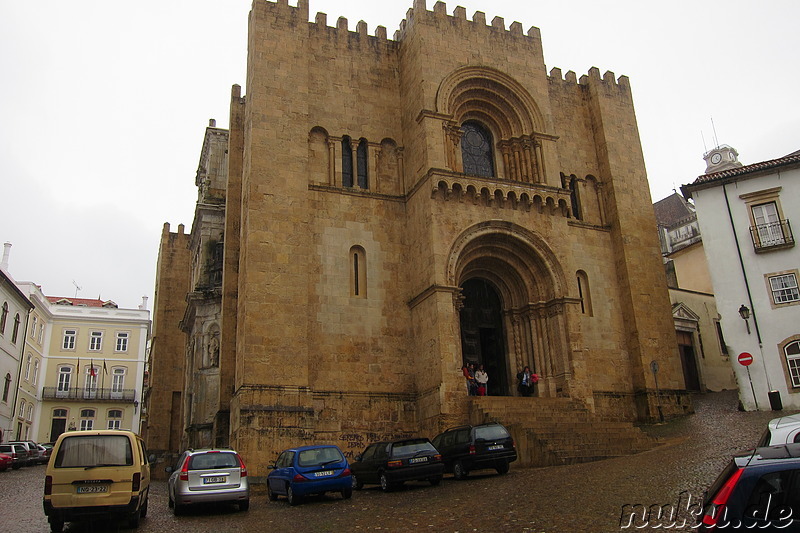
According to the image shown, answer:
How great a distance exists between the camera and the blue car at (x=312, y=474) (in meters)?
14.4

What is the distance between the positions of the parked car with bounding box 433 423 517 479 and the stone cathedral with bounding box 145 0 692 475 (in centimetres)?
243

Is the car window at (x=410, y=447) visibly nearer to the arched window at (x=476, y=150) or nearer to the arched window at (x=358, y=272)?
the arched window at (x=358, y=272)

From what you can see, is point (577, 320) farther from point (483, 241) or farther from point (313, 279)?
point (313, 279)

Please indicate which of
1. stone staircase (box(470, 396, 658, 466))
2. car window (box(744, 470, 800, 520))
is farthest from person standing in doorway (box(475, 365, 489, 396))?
car window (box(744, 470, 800, 520))

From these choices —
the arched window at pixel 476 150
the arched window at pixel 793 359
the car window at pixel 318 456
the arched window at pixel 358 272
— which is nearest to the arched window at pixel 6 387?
the arched window at pixel 358 272

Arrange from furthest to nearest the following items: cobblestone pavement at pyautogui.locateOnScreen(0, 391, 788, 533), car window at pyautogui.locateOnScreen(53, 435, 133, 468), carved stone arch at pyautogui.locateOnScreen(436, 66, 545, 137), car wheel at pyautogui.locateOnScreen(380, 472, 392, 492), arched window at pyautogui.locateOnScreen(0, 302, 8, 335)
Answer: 1. arched window at pyautogui.locateOnScreen(0, 302, 8, 335)
2. carved stone arch at pyautogui.locateOnScreen(436, 66, 545, 137)
3. car wheel at pyautogui.locateOnScreen(380, 472, 392, 492)
4. car window at pyautogui.locateOnScreen(53, 435, 133, 468)
5. cobblestone pavement at pyautogui.locateOnScreen(0, 391, 788, 533)

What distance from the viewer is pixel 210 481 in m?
13.6

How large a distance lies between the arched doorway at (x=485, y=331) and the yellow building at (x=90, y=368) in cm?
3430

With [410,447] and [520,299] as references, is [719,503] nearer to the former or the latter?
[410,447]

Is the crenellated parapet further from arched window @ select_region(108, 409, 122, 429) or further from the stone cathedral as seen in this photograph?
arched window @ select_region(108, 409, 122, 429)

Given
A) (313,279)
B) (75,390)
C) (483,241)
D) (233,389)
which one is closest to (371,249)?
(313,279)

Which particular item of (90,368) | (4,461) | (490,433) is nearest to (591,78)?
(490,433)

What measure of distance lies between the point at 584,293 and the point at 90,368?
132 ft

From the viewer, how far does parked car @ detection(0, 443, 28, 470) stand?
29.0m
